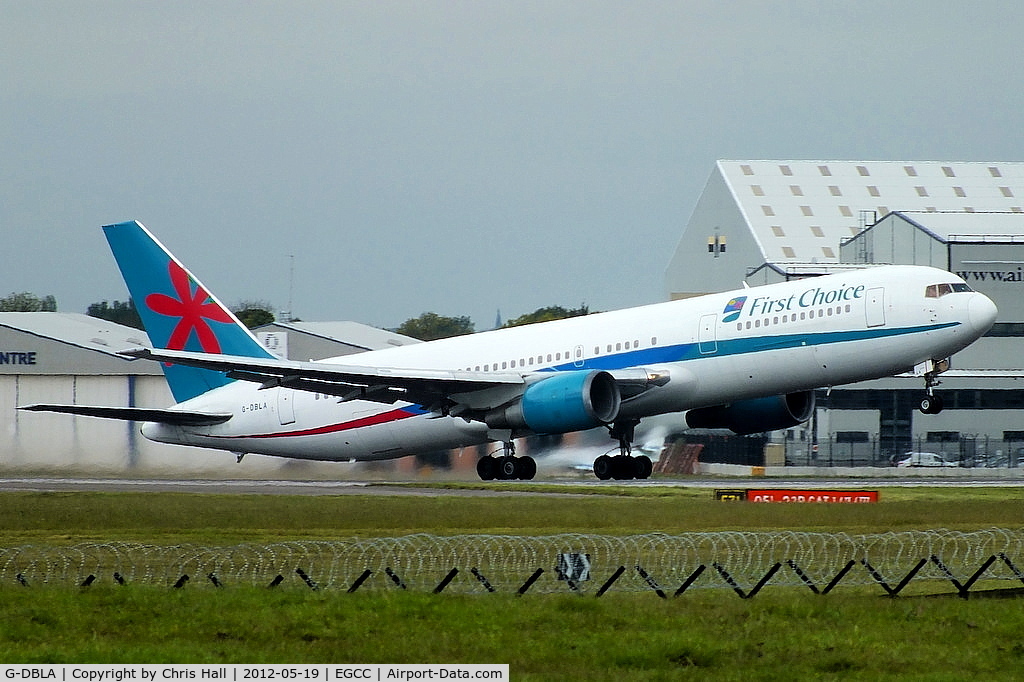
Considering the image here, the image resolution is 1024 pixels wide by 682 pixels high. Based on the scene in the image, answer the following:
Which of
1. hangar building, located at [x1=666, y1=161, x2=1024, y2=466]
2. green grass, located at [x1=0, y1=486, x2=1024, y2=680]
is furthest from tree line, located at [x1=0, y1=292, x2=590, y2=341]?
green grass, located at [x1=0, y1=486, x2=1024, y2=680]

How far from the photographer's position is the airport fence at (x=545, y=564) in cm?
1880

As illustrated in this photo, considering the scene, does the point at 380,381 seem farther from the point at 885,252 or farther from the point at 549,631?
the point at 885,252

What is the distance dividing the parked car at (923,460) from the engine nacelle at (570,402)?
28497 millimetres

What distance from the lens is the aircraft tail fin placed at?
139ft

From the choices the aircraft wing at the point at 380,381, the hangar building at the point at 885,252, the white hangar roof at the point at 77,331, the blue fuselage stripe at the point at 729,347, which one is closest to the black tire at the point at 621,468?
the blue fuselage stripe at the point at 729,347

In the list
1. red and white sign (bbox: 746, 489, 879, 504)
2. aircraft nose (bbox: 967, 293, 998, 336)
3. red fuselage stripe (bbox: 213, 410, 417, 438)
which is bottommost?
red and white sign (bbox: 746, 489, 879, 504)

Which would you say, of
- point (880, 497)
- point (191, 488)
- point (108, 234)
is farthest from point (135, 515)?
point (880, 497)

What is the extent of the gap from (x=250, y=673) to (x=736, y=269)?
77165 millimetres

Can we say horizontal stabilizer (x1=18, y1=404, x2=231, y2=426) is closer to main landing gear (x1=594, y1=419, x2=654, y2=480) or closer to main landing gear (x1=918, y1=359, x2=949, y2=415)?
main landing gear (x1=594, y1=419, x2=654, y2=480)

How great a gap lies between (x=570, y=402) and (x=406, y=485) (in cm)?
1003

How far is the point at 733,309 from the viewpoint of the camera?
1379 inches

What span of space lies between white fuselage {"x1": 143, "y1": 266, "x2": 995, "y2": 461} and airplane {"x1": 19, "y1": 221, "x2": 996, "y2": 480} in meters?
0.04

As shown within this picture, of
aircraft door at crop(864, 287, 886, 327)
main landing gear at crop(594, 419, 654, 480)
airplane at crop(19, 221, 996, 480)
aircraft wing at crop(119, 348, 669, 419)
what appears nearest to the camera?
aircraft door at crop(864, 287, 886, 327)

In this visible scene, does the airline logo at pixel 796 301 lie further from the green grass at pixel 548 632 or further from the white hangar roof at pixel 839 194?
the white hangar roof at pixel 839 194
